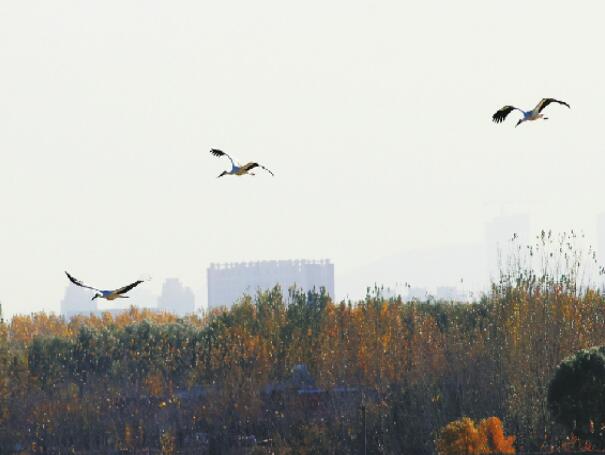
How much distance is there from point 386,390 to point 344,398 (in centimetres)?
143

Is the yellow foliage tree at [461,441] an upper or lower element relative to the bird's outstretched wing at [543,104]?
lower

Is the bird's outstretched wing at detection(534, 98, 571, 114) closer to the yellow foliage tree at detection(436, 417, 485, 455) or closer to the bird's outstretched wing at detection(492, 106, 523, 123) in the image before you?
the bird's outstretched wing at detection(492, 106, 523, 123)

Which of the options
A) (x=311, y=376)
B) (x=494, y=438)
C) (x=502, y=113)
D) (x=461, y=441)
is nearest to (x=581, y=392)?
(x=494, y=438)

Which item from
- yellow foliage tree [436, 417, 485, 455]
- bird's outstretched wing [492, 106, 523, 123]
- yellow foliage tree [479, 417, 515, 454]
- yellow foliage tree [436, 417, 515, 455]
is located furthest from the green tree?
bird's outstretched wing [492, 106, 523, 123]

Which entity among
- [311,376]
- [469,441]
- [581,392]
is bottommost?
[469,441]

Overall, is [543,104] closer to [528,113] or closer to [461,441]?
[528,113]

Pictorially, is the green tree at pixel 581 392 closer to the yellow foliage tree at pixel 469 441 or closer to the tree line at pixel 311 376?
the yellow foliage tree at pixel 469 441

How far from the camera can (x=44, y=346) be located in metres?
57.2

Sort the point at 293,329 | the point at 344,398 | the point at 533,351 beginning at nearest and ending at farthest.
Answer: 1. the point at 533,351
2. the point at 344,398
3. the point at 293,329

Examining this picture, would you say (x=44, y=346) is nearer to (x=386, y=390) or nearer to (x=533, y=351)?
(x=386, y=390)

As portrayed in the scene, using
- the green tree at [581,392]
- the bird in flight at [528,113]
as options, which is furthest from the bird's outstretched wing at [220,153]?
the green tree at [581,392]

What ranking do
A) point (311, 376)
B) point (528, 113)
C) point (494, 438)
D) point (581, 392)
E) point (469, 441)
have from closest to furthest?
point (528, 113) < point (581, 392) < point (469, 441) < point (494, 438) < point (311, 376)

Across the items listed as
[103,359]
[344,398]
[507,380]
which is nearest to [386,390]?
[344,398]

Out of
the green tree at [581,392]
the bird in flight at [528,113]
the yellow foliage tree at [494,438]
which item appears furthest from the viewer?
the yellow foliage tree at [494,438]
